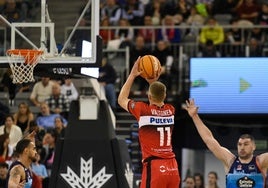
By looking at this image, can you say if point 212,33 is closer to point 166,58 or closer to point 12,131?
point 166,58

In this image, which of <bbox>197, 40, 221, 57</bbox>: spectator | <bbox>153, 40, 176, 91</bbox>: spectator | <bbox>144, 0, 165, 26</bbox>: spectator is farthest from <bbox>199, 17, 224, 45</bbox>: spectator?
<bbox>144, 0, 165, 26</bbox>: spectator

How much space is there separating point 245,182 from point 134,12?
51.2 ft

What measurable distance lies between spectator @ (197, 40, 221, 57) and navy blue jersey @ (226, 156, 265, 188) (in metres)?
12.9

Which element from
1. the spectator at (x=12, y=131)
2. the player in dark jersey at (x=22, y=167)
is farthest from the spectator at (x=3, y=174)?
the player in dark jersey at (x=22, y=167)

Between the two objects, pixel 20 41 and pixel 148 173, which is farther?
pixel 20 41

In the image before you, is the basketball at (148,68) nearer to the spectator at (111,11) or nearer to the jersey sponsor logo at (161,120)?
the jersey sponsor logo at (161,120)

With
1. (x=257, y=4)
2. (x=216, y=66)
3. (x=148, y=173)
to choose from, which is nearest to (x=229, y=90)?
(x=216, y=66)

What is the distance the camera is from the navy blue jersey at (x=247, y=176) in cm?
1373

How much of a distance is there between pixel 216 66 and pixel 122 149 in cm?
743

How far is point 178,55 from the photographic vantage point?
2747cm

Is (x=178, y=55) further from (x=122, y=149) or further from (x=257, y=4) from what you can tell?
(x=122, y=149)

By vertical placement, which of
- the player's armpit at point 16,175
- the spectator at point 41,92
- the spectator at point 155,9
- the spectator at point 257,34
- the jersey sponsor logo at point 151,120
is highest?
the spectator at point 155,9

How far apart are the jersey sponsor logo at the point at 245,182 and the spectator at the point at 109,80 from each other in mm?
11258

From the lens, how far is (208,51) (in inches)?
1050
